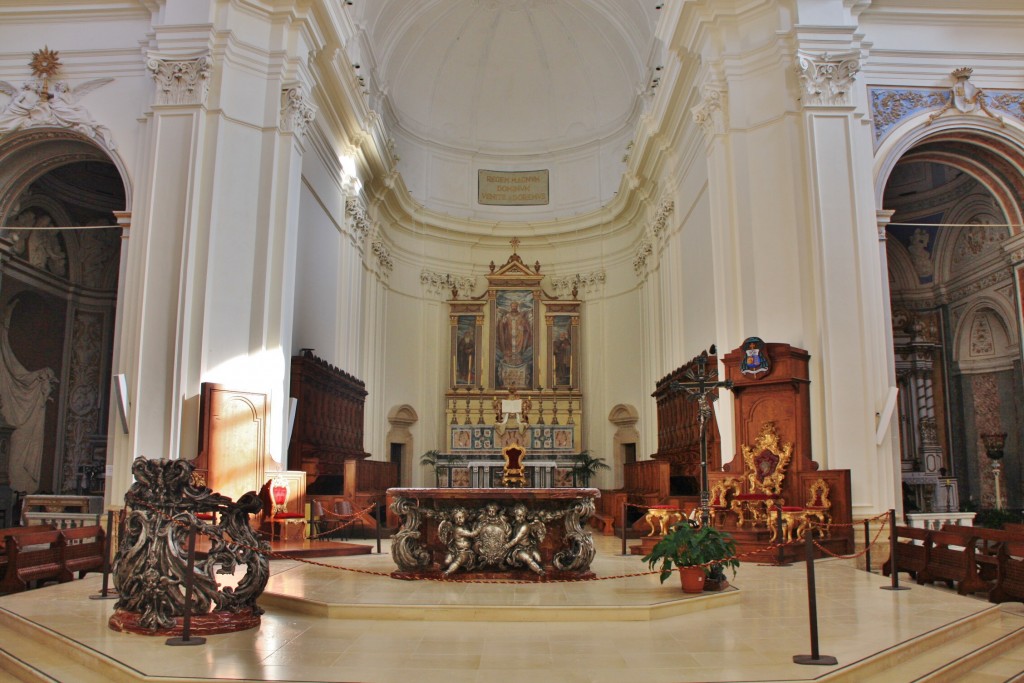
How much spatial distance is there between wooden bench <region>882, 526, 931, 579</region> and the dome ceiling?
14408 mm

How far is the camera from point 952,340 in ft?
60.8

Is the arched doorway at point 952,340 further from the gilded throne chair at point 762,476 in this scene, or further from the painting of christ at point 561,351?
the painting of christ at point 561,351

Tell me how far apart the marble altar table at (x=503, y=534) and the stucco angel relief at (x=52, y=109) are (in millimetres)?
9264

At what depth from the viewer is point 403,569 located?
29.0 ft

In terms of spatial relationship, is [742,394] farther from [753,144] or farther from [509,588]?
[509,588]

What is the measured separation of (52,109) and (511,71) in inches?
548

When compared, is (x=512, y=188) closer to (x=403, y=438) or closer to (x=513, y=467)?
(x=403, y=438)

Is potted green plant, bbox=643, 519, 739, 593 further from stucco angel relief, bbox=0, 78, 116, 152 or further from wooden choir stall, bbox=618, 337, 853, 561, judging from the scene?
stucco angel relief, bbox=0, 78, 116, 152

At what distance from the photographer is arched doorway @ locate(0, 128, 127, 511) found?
1670cm

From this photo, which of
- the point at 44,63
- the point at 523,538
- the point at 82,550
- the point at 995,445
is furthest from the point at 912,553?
the point at 44,63

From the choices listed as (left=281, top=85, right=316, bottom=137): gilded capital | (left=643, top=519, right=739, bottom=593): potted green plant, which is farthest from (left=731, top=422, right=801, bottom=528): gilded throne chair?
(left=281, top=85, right=316, bottom=137): gilded capital

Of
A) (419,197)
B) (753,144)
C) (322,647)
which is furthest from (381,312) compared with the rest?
(322,647)

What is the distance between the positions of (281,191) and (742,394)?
810 centimetres

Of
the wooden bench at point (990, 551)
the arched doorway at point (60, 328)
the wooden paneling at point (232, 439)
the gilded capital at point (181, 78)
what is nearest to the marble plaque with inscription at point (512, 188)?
the arched doorway at point (60, 328)
